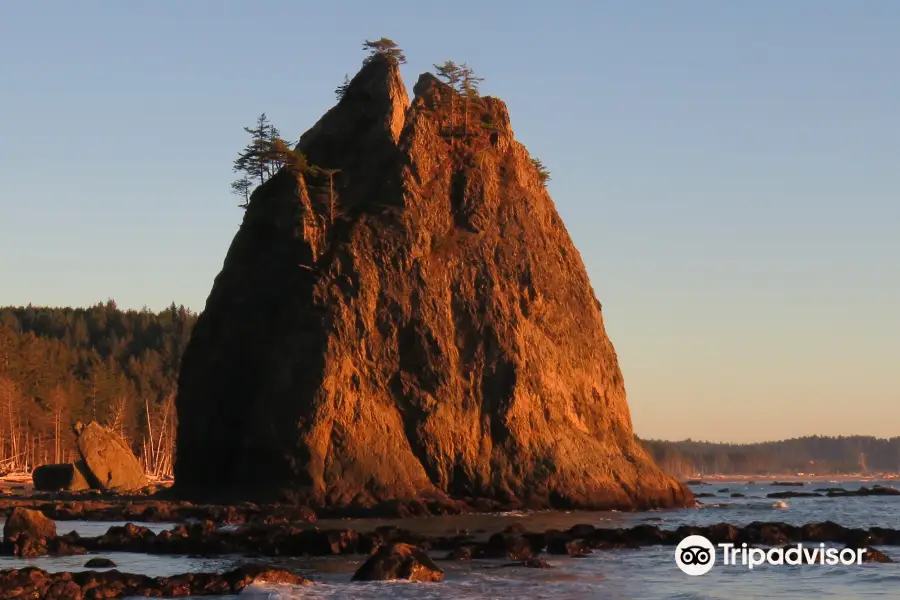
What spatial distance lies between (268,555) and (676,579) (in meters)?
15.0

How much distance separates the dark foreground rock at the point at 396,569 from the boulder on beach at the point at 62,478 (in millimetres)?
63483

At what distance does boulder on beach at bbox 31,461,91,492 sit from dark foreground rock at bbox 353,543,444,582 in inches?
2499

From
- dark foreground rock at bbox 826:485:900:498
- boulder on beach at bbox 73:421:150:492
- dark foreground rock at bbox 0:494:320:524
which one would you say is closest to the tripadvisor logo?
dark foreground rock at bbox 0:494:320:524

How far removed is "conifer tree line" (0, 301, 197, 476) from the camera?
130500 mm

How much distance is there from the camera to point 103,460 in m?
93.5

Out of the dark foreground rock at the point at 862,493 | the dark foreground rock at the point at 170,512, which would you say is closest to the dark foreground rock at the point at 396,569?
the dark foreground rock at the point at 170,512

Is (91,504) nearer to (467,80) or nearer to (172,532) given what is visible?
(172,532)

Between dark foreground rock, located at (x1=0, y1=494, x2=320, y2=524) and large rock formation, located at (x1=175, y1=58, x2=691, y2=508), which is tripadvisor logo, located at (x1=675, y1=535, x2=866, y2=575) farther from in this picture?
large rock formation, located at (x1=175, y1=58, x2=691, y2=508)

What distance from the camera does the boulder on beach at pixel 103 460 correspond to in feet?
301

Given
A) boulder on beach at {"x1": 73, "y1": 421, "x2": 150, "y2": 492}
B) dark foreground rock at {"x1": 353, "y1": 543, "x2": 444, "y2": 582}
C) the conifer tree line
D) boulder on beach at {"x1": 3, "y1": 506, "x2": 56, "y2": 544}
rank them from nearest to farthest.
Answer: dark foreground rock at {"x1": 353, "y1": 543, "x2": 444, "y2": 582} < boulder on beach at {"x1": 3, "y1": 506, "x2": 56, "y2": 544} < boulder on beach at {"x1": 73, "y1": 421, "x2": 150, "y2": 492} < the conifer tree line

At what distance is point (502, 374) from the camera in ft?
228

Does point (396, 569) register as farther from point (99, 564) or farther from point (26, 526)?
point (26, 526)

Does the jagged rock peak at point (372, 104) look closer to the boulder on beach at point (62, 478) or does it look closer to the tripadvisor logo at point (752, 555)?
the boulder on beach at point (62, 478)

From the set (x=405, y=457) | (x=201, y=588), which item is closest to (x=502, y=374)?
(x=405, y=457)
